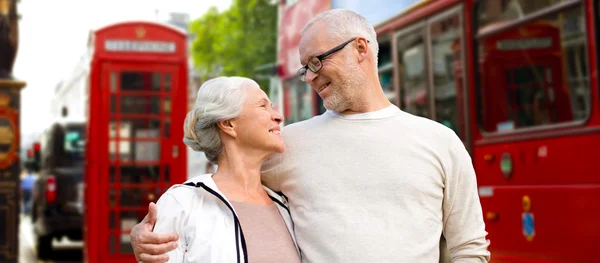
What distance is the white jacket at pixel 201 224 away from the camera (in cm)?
266

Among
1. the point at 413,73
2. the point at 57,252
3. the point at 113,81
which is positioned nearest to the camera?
the point at 413,73

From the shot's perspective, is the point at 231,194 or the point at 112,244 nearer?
the point at 231,194

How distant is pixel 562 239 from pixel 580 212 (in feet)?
0.80

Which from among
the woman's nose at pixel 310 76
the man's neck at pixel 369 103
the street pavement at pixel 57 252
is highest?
the woman's nose at pixel 310 76

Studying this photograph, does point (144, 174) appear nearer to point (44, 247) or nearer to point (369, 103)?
point (44, 247)

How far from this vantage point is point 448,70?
6898 millimetres

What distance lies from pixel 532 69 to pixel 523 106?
297 millimetres

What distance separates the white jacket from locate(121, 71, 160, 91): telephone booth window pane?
8056 millimetres

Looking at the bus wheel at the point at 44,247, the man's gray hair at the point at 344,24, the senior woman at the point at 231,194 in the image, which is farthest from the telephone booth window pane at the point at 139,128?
the man's gray hair at the point at 344,24

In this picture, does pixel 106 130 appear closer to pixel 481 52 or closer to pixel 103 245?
pixel 103 245

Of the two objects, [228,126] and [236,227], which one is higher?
[228,126]

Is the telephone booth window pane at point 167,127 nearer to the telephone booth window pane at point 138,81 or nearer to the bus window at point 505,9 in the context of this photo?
the telephone booth window pane at point 138,81

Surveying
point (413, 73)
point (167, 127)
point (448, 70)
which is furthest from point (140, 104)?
point (448, 70)

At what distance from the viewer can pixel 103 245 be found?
10734 mm
